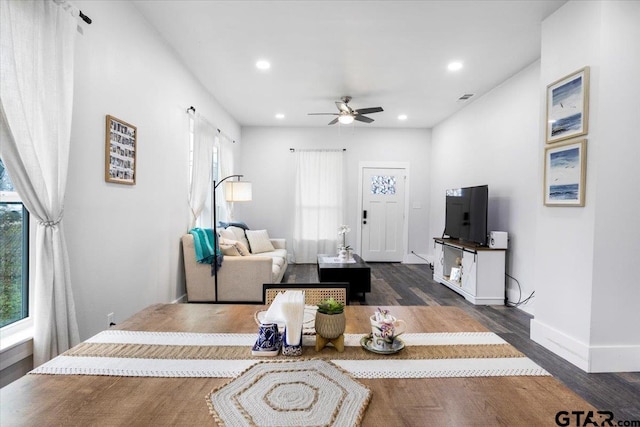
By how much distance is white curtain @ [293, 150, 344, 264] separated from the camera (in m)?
6.64

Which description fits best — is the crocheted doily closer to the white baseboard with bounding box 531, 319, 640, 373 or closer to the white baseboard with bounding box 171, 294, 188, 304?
the white baseboard with bounding box 531, 319, 640, 373

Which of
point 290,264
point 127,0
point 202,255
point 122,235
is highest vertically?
point 127,0

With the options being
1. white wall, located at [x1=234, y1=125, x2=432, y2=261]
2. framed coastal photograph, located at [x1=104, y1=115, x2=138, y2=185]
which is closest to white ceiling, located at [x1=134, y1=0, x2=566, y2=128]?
framed coastal photograph, located at [x1=104, y1=115, x2=138, y2=185]

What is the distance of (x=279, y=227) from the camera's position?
6.73 m

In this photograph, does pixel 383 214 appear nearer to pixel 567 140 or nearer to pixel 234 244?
pixel 234 244

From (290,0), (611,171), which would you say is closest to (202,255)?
(290,0)

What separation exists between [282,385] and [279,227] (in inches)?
232

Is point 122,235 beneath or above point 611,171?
beneath

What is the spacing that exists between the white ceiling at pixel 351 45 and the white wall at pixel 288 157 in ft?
5.26

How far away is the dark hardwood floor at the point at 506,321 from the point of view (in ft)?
6.68

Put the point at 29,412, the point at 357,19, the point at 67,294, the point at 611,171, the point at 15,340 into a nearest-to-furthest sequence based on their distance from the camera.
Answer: the point at 29,412 → the point at 15,340 → the point at 67,294 → the point at 611,171 → the point at 357,19

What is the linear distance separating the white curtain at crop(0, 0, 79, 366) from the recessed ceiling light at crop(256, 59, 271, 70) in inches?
80.3

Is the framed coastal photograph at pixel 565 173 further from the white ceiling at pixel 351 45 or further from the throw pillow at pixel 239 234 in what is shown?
the throw pillow at pixel 239 234

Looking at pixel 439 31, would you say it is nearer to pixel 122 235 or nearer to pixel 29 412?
pixel 122 235
